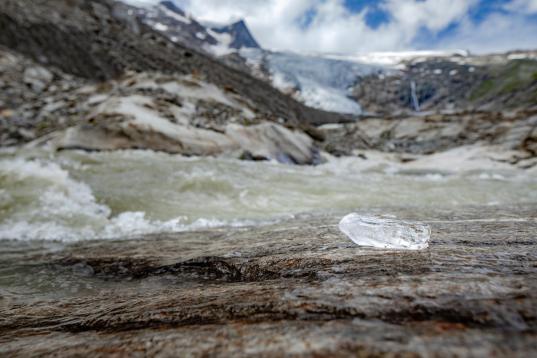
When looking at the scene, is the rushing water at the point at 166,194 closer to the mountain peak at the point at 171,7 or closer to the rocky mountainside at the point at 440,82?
the rocky mountainside at the point at 440,82

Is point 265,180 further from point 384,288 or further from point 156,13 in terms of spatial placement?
point 156,13

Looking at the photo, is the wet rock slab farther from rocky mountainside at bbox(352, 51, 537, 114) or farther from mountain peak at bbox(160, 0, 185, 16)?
→ mountain peak at bbox(160, 0, 185, 16)

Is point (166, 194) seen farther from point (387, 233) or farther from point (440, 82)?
point (440, 82)

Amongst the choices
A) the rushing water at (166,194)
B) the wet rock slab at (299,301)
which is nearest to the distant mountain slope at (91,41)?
Result: the rushing water at (166,194)

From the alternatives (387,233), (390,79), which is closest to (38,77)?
(387,233)

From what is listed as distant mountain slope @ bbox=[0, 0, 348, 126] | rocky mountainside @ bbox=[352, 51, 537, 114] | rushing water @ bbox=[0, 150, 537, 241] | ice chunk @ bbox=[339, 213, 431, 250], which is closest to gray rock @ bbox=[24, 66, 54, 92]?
distant mountain slope @ bbox=[0, 0, 348, 126]

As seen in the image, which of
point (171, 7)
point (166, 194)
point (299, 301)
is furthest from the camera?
point (171, 7)
